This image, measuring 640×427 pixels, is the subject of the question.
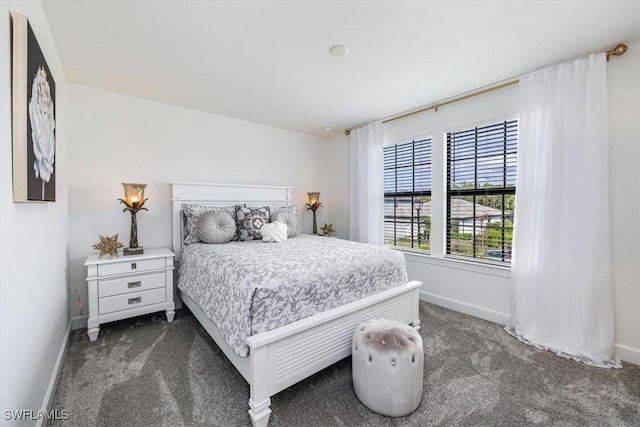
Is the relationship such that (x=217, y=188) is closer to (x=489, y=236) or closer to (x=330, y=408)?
(x=330, y=408)

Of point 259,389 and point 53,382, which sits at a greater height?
point 259,389

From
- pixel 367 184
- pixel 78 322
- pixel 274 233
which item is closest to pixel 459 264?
pixel 367 184

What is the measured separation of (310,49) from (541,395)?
288 cm

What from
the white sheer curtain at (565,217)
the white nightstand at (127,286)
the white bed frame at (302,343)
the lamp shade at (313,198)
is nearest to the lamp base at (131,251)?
the white nightstand at (127,286)

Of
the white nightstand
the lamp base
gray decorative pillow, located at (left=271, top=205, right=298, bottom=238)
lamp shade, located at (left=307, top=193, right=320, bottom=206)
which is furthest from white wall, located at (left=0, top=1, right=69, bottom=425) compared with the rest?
lamp shade, located at (left=307, top=193, right=320, bottom=206)

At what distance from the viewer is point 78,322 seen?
103 inches

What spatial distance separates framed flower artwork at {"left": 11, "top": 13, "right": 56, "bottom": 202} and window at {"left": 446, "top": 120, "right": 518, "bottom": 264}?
3.47 m

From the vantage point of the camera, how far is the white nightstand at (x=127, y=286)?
7.66 feet

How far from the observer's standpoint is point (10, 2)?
1154 millimetres

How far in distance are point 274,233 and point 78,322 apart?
207cm

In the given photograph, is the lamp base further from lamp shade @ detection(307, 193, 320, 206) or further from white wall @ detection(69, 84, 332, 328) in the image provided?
lamp shade @ detection(307, 193, 320, 206)

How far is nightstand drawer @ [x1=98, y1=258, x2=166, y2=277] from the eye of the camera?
2.38m

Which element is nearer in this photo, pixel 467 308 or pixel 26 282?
pixel 26 282

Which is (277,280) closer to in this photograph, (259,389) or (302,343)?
(302,343)
